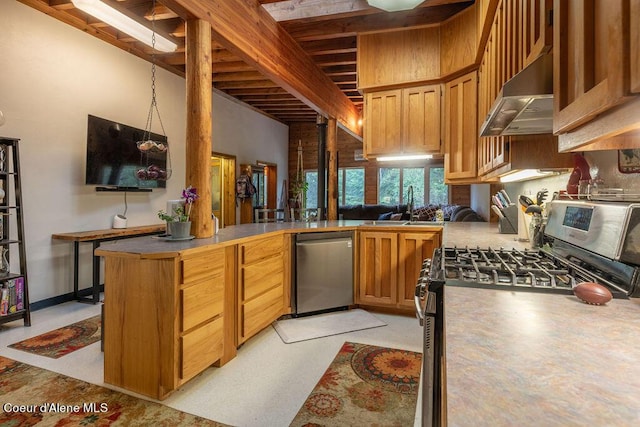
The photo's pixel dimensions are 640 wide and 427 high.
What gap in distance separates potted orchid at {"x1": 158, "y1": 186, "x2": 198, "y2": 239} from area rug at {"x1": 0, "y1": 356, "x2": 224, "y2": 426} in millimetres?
958

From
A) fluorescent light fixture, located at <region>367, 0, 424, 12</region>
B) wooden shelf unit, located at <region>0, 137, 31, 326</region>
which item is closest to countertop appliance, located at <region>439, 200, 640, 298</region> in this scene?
fluorescent light fixture, located at <region>367, 0, 424, 12</region>

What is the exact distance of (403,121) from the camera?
3.59 meters

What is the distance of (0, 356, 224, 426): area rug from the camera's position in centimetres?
167

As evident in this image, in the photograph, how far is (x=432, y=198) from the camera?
899cm

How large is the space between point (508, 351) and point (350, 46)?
3.94 meters

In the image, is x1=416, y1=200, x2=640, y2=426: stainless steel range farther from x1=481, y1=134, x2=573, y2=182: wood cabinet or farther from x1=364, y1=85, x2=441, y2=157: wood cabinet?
x1=364, y1=85, x2=441, y2=157: wood cabinet

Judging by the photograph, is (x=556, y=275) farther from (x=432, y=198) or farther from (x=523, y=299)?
(x=432, y=198)

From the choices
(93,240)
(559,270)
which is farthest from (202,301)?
(93,240)

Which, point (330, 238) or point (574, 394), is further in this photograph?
point (330, 238)

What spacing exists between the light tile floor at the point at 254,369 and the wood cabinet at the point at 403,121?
1.79m

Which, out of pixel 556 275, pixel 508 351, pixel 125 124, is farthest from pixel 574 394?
pixel 125 124

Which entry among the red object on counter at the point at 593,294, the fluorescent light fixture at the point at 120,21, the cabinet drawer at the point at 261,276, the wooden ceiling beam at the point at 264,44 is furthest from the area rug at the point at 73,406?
the fluorescent light fixture at the point at 120,21

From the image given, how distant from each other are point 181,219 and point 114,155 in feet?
8.16

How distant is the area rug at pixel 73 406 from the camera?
5.48ft
